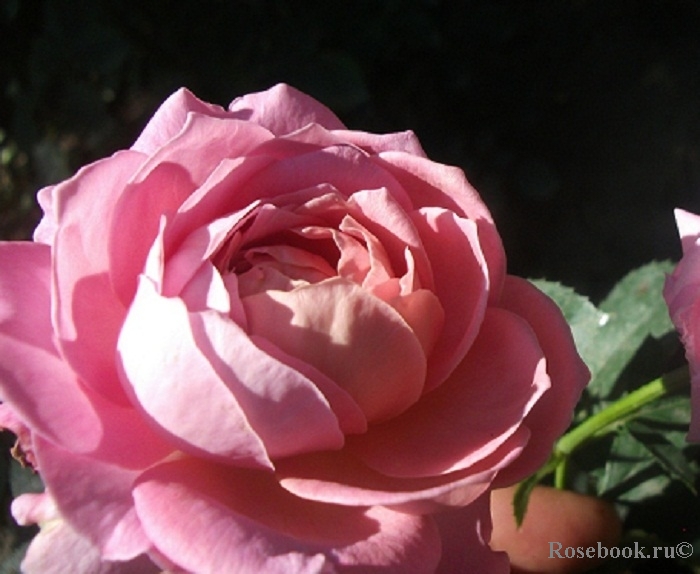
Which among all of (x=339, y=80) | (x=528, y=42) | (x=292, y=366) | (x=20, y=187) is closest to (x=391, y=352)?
(x=292, y=366)

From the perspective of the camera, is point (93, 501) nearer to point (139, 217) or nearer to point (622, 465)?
point (139, 217)

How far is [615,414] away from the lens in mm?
949

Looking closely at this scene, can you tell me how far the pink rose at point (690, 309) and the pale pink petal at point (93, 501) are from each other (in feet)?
A: 1.64

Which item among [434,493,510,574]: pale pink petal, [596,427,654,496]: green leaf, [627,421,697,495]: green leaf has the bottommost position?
[596,427,654,496]: green leaf

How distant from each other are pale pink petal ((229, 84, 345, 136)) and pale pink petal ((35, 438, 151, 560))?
319mm

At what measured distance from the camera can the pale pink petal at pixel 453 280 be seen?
65cm

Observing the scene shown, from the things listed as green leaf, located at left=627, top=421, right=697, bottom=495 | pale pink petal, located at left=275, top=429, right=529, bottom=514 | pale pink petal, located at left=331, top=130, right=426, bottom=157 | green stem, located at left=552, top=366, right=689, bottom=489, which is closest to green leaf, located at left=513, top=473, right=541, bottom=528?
green stem, located at left=552, top=366, right=689, bottom=489

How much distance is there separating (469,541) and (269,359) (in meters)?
0.24

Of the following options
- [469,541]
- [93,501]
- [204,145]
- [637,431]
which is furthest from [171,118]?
[637,431]

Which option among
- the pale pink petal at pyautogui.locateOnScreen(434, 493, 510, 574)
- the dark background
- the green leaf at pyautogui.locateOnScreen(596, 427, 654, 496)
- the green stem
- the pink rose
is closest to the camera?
the pale pink petal at pyautogui.locateOnScreen(434, 493, 510, 574)

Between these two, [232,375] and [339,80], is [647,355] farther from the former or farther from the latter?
[232,375]

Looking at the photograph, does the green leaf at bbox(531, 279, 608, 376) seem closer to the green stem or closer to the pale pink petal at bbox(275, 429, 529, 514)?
the green stem

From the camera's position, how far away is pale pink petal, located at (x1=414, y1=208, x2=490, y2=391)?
0.65m

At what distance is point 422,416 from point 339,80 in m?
0.83
